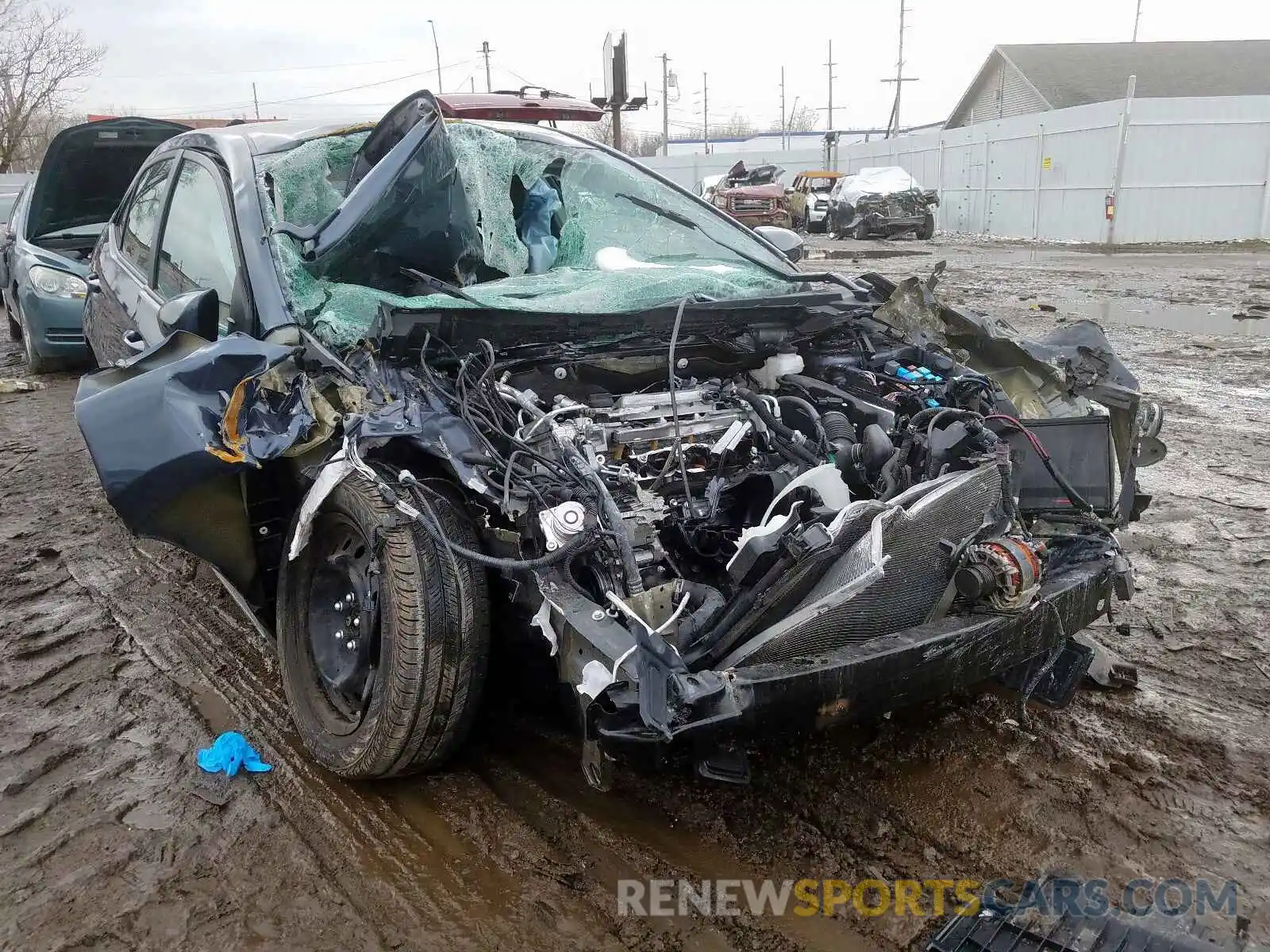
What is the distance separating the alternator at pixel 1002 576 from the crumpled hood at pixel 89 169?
263 inches

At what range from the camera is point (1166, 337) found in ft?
29.5

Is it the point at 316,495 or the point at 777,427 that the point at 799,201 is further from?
the point at 316,495

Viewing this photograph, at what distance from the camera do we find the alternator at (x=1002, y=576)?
7.86 feet

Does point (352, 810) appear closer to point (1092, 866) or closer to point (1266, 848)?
point (1092, 866)

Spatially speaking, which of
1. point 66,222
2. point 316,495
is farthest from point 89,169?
point 316,495

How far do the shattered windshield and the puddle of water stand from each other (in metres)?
7.34

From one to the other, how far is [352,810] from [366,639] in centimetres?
48

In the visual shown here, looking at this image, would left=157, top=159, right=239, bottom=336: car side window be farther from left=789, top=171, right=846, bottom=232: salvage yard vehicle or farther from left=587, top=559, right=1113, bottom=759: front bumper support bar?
left=789, top=171, right=846, bottom=232: salvage yard vehicle

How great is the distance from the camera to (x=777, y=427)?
298 cm

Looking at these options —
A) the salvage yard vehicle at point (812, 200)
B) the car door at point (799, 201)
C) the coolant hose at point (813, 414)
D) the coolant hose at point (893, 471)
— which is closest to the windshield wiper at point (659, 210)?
the coolant hose at point (813, 414)

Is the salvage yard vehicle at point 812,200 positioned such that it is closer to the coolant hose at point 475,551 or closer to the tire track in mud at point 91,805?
the tire track in mud at point 91,805

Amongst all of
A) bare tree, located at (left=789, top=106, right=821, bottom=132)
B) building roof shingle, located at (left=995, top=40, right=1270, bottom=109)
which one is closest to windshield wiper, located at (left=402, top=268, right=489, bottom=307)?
building roof shingle, located at (left=995, top=40, right=1270, bottom=109)

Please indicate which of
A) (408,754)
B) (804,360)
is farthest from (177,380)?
(804,360)

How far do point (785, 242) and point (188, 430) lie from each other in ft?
9.72
